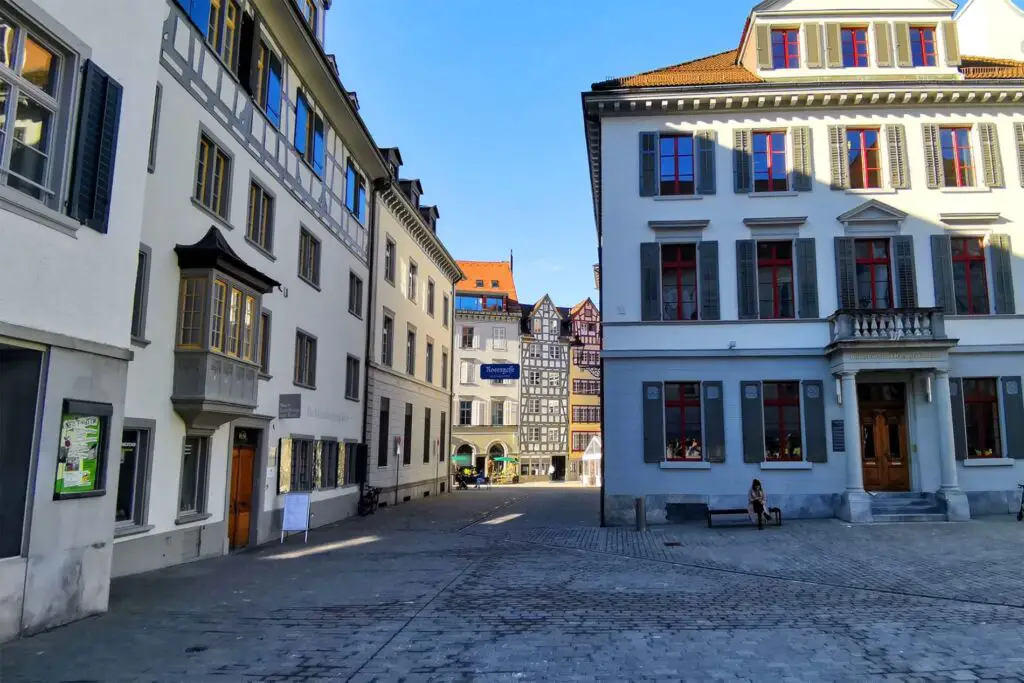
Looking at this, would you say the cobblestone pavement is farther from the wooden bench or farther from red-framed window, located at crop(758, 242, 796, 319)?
red-framed window, located at crop(758, 242, 796, 319)

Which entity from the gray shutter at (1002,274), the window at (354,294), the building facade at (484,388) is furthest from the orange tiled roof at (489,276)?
the gray shutter at (1002,274)

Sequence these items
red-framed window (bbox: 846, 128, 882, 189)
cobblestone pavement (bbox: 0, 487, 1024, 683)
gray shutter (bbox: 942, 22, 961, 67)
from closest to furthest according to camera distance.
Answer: cobblestone pavement (bbox: 0, 487, 1024, 683) < red-framed window (bbox: 846, 128, 882, 189) < gray shutter (bbox: 942, 22, 961, 67)

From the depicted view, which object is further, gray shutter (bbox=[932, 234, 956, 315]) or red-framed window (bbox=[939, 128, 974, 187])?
red-framed window (bbox=[939, 128, 974, 187])

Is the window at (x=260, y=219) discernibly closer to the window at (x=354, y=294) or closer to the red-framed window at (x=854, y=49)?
the window at (x=354, y=294)

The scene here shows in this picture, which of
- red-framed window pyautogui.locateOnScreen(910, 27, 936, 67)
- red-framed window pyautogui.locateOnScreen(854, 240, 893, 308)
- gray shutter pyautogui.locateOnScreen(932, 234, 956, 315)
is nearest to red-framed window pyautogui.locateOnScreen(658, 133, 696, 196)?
red-framed window pyautogui.locateOnScreen(854, 240, 893, 308)

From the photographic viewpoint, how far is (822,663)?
23.3 feet

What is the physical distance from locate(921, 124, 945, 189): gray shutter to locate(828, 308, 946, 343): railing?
14.3 feet

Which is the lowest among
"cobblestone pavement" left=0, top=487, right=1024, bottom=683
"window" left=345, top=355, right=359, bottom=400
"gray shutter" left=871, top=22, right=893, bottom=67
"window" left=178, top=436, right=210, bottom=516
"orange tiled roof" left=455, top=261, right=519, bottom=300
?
"cobblestone pavement" left=0, top=487, right=1024, bottom=683

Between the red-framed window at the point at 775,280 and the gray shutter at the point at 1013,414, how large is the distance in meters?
6.10

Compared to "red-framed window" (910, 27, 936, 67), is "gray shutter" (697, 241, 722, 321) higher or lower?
lower

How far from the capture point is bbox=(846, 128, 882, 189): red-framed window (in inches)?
854

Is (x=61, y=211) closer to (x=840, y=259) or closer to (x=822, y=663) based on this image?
(x=822, y=663)

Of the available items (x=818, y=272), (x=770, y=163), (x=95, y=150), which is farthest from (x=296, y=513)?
(x=770, y=163)

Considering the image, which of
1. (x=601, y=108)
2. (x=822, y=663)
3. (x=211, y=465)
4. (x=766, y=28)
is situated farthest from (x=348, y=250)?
(x=822, y=663)
